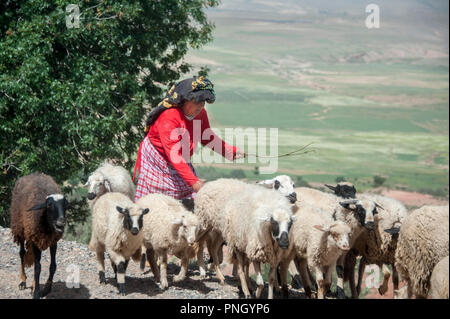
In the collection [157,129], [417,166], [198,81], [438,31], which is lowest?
[417,166]

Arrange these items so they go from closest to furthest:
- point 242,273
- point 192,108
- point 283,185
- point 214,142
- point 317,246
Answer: point 317,246 → point 242,273 → point 192,108 → point 283,185 → point 214,142

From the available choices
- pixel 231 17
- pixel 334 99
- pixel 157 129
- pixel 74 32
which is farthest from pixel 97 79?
pixel 231 17

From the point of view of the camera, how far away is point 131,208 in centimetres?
749

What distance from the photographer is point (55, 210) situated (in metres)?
6.78

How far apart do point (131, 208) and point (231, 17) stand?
373ft

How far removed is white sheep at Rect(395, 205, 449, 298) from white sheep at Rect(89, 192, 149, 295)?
133 inches

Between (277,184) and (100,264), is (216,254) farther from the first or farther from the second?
(100,264)

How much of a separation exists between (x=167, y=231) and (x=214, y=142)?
1.62 metres

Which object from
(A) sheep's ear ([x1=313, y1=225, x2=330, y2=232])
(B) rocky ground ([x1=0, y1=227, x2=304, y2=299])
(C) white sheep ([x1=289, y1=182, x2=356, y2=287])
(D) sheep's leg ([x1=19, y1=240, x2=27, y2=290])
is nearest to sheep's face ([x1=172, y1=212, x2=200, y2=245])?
(B) rocky ground ([x1=0, y1=227, x2=304, y2=299])

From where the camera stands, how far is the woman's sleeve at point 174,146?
7.89 m

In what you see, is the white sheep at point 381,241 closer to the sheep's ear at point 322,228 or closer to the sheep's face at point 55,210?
the sheep's ear at point 322,228

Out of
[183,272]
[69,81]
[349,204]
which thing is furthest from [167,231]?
[69,81]

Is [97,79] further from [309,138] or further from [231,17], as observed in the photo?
[231,17]

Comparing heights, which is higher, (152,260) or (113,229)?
(113,229)
